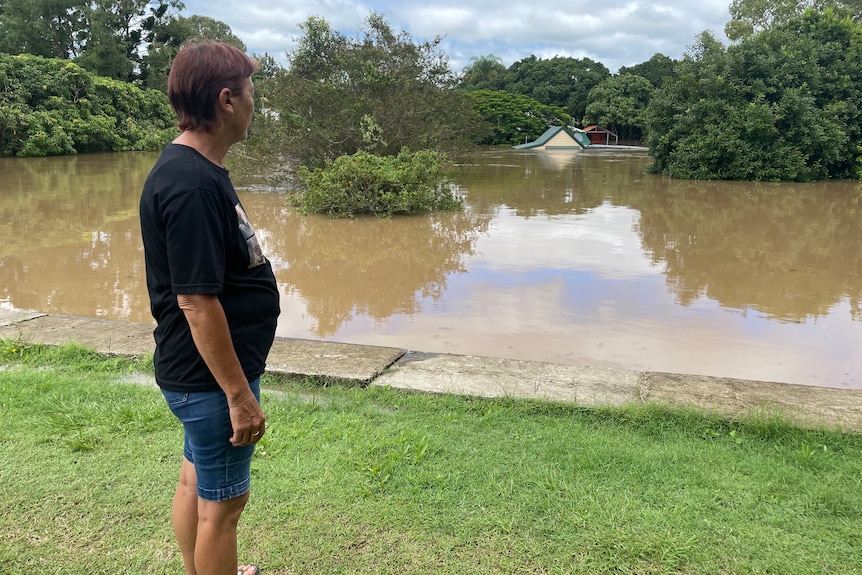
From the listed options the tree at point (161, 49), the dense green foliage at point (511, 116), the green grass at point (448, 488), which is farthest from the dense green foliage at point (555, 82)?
the green grass at point (448, 488)

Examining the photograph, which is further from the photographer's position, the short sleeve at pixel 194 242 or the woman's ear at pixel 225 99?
the woman's ear at pixel 225 99

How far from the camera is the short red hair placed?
1505 millimetres

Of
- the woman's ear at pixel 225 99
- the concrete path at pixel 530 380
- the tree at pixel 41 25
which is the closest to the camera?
the woman's ear at pixel 225 99

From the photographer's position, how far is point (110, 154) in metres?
27.0

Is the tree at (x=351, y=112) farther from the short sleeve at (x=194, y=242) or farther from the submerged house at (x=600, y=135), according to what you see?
the submerged house at (x=600, y=135)

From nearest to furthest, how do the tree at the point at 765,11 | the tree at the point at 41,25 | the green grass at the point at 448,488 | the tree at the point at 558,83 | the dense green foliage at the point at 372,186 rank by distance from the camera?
the green grass at the point at 448,488
the dense green foliage at the point at 372,186
the tree at the point at 765,11
the tree at the point at 41,25
the tree at the point at 558,83

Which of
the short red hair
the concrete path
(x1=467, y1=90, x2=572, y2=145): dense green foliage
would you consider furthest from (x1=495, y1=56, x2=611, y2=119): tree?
the short red hair

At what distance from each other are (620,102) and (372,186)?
106 feet

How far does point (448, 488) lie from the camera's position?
2.43 metres

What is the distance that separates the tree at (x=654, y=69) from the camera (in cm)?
4337

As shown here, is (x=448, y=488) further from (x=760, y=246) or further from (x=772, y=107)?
(x=772, y=107)

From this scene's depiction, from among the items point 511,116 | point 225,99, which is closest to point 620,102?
point 511,116

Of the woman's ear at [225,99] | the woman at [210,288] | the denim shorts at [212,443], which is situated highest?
the woman's ear at [225,99]

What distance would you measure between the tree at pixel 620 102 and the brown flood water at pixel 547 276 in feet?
88.1
